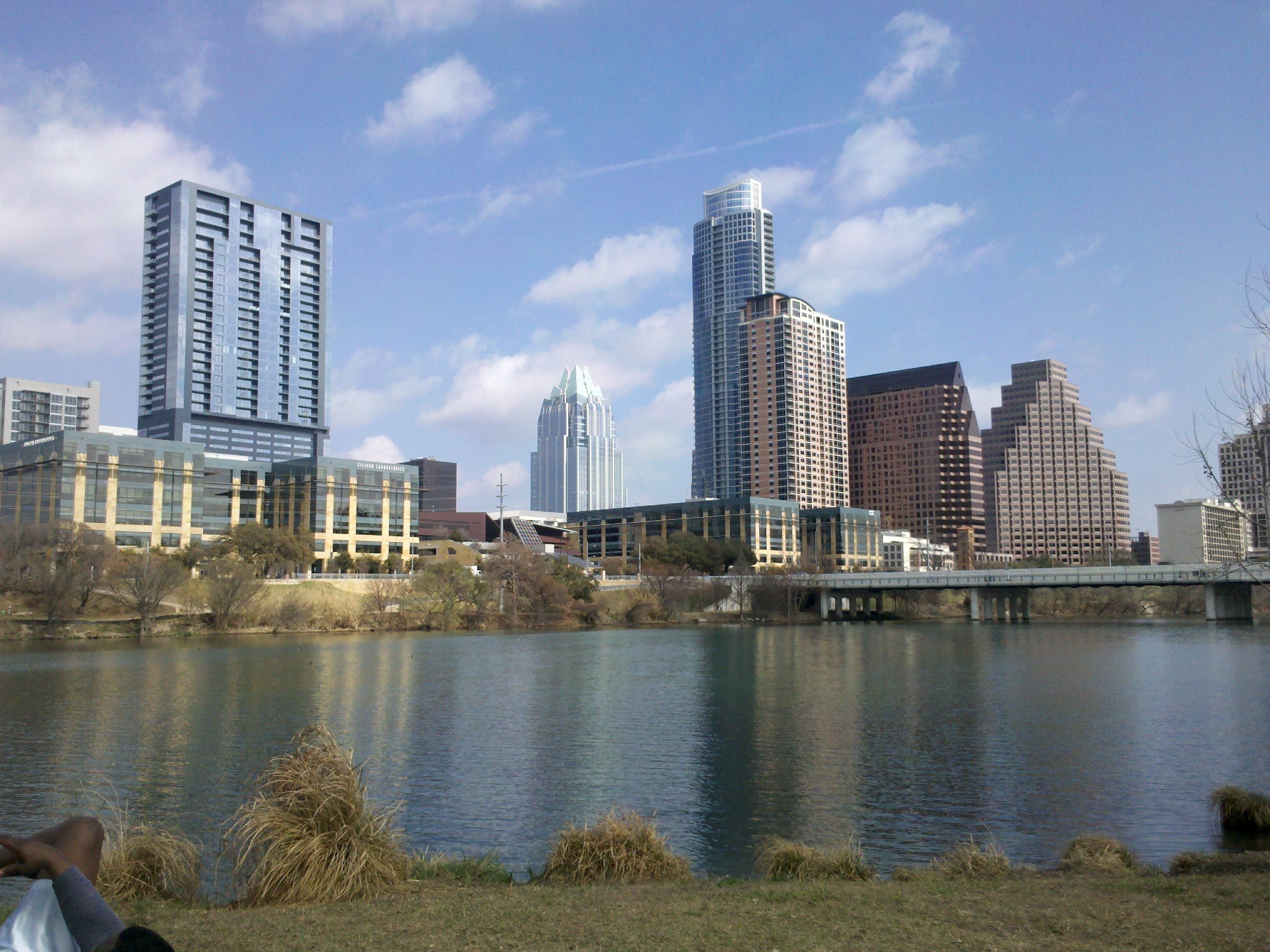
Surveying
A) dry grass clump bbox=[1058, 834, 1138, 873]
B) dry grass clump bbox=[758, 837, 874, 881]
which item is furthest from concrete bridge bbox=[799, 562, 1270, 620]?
dry grass clump bbox=[758, 837, 874, 881]

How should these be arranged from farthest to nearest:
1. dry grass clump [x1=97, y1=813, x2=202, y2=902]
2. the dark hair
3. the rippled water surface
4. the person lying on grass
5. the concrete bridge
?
the concrete bridge
the rippled water surface
dry grass clump [x1=97, y1=813, x2=202, y2=902]
the person lying on grass
the dark hair

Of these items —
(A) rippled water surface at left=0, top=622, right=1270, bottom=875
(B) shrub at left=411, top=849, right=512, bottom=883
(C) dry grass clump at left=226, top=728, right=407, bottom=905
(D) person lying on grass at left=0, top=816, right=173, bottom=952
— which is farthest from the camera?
(A) rippled water surface at left=0, top=622, right=1270, bottom=875

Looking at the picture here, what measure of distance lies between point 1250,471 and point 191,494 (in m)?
150

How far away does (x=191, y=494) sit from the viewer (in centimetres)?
14675

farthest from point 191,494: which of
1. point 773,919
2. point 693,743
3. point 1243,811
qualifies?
point 773,919

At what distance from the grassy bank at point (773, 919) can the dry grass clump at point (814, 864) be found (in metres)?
1.69

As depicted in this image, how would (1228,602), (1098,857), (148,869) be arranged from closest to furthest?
(148,869) < (1098,857) < (1228,602)

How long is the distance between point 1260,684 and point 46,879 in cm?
5404

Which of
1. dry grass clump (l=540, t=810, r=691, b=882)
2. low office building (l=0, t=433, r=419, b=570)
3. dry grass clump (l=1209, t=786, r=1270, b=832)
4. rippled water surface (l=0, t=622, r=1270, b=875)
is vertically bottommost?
rippled water surface (l=0, t=622, r=1270, b=875)

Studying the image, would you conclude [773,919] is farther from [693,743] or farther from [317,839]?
[693,743]

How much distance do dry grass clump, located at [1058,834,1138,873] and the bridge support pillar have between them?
113833 millimetres

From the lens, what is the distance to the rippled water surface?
2089 cm

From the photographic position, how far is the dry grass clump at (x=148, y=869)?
511 inches

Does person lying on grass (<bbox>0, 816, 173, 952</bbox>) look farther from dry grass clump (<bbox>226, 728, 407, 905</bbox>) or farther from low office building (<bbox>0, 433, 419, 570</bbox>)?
low office building (<bbox>0, 433, 419, 570</bbox>)
